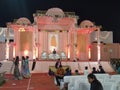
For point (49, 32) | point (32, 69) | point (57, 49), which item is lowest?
point (32, 69)

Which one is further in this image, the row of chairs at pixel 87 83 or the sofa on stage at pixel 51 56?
the sofa on stage at pixel 51 56

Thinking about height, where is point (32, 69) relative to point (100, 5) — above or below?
below

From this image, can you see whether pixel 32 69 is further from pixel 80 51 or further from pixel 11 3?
pixel 11 3

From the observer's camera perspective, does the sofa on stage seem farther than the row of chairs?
Yes

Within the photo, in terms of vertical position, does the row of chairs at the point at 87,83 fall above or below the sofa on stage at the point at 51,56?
below

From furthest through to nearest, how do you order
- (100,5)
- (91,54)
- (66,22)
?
(100,5)
(91,54)
(66,22)

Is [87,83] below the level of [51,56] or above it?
below

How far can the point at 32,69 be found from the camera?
20469 mm

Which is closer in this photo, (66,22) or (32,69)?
(32,69)

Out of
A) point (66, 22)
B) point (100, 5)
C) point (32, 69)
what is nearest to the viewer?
point (32, 69)

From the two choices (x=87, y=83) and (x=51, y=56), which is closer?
(x=87, y=83)

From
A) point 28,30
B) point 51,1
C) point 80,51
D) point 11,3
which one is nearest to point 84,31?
point 80,51

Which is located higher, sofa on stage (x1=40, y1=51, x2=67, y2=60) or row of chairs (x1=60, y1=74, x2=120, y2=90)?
sofa on stage (x1=40, y1=51, x2=67, y2=60)

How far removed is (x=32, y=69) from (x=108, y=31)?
15.8 m
